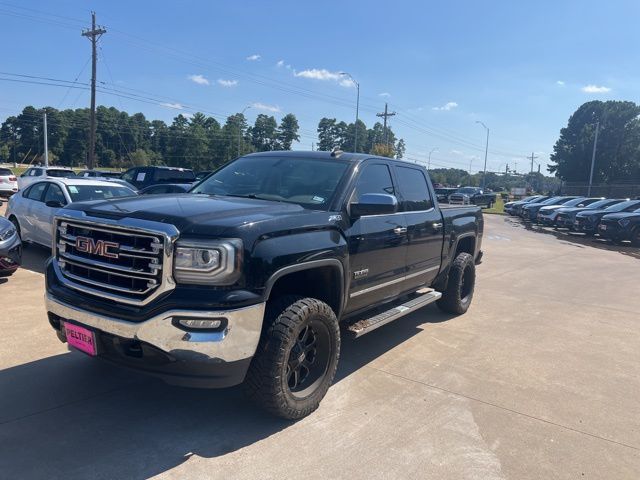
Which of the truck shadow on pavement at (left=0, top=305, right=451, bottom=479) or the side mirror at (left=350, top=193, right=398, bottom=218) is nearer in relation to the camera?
the truck shadow on pavement at (left=0, top=305, right=451, bottom=479)

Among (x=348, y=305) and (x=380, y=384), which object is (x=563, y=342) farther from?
(x=348, y=305)

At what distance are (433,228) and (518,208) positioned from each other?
30.3 meters

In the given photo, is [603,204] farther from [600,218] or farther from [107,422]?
[107,422]

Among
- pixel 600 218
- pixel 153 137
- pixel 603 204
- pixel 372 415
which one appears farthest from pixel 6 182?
pixel 153 137

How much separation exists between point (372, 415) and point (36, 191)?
8600 mm

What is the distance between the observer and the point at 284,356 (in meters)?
3.34

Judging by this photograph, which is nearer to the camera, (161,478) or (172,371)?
(161,478)

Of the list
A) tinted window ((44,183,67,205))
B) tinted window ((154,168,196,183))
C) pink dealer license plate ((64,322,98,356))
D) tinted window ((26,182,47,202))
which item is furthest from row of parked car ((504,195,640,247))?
pink dealer license plate ((64,322,98,356))

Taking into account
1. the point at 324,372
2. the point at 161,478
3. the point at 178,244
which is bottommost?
the point at 161,478

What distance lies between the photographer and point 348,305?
4.19m

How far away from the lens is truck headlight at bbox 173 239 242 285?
3.01m

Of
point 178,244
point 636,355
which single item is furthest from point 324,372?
point 636,355

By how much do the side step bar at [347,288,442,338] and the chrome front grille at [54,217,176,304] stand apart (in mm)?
1847

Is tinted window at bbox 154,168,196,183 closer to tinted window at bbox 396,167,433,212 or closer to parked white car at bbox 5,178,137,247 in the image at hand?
parked white car at bbox 5,178,137,247
